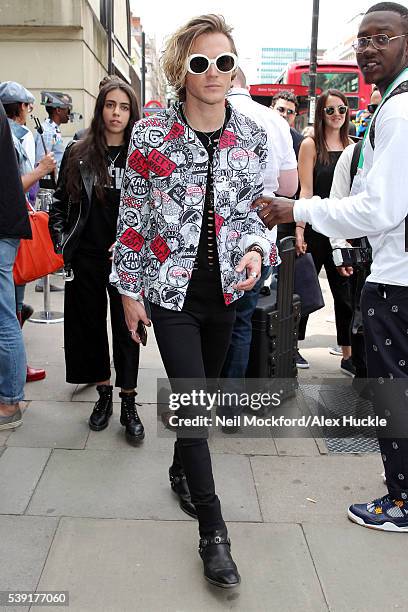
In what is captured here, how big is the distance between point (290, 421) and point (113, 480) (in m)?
1.29

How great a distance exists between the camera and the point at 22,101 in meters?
4.34

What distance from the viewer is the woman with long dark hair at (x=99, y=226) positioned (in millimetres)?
3697

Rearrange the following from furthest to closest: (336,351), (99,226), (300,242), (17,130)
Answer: (336,351) < (300,242) < (17,130) < (99,226)

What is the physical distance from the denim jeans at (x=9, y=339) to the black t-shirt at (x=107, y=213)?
415mm

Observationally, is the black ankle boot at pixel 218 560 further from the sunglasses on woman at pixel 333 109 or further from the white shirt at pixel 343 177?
the sunglasses on woman at pixel 333 109

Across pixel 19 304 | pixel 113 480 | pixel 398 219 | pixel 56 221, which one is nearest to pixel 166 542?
pixel 113 480

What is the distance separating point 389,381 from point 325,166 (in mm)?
2825

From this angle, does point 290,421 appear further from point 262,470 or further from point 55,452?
point 55,452

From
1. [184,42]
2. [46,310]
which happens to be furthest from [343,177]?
[46,310]

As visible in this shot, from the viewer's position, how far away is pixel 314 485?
3.26 metres

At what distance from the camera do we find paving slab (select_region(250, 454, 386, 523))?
3.00 m

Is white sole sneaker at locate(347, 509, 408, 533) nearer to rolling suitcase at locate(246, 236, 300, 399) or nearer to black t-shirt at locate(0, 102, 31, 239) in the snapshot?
rolling suitcase at locate(246, 236, 300, 399)

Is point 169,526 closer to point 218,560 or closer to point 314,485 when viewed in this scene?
point 218,560

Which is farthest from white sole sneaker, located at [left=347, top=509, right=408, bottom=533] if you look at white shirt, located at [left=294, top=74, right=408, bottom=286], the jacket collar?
the jacket collar
